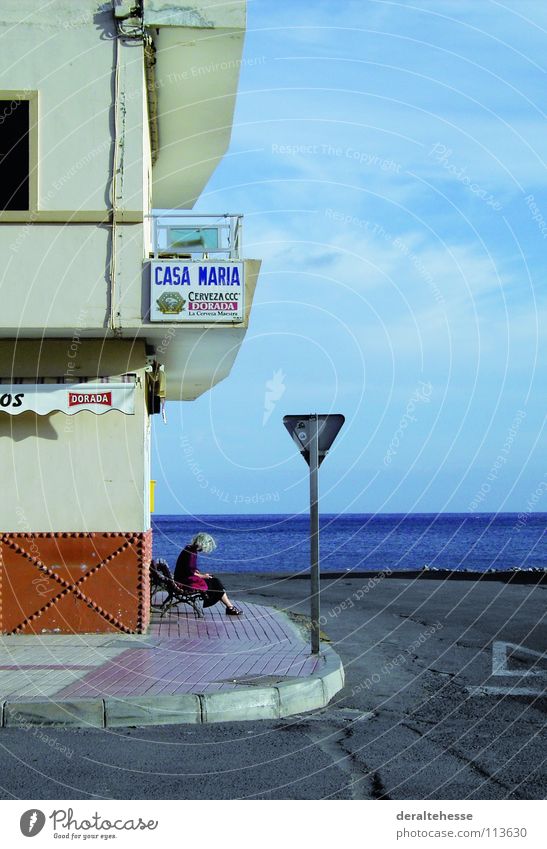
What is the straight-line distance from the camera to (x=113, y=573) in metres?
13.1

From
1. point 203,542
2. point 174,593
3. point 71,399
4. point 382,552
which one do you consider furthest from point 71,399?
point 382,552

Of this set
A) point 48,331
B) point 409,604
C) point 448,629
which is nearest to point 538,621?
point 448,629

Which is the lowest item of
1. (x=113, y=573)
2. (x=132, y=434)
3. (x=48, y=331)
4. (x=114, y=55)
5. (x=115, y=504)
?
(x=113, y=573)

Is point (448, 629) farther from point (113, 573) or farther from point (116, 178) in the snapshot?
point (116, 178)

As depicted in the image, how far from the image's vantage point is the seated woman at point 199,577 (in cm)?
1563

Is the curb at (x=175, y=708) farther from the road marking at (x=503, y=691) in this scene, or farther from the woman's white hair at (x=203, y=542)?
the woman's white hair at (x=203, y=542)

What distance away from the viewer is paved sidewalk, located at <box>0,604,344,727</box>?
823cm

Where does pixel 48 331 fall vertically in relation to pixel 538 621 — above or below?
above

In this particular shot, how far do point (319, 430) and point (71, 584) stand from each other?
Answer: 4.21 meters

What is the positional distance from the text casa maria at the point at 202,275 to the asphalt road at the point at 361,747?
469 centimetres

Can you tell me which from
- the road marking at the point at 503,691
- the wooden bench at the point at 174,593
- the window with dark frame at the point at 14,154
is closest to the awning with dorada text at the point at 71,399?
the window with dark frame at the point at 14,154

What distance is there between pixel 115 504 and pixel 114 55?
5.68 metres

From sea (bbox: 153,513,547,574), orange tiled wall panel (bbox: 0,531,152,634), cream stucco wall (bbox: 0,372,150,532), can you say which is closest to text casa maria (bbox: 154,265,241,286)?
cream stucco wall (bbox: 0,372,150,532)

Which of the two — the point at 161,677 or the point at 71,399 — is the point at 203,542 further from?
the point at 161,677
